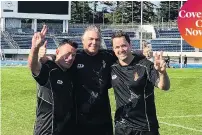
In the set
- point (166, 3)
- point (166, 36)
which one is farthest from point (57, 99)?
point (166, 3)

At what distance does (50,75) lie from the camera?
15.2 feet

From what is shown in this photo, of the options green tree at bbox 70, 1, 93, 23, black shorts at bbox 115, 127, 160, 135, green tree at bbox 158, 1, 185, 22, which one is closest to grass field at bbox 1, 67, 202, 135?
black shorts at bbox 115, 127, 160, 135

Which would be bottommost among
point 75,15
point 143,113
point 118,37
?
point 143,113

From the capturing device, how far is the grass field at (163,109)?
374 inches

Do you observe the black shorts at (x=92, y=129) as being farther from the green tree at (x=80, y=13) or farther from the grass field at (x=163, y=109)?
the green tree at (x=80, y=13)

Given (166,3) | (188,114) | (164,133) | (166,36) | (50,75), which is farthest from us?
(166,3)

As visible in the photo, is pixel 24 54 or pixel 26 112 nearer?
pixel 26 112

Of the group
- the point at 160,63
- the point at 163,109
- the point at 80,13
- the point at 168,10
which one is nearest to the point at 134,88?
the point at 160,63

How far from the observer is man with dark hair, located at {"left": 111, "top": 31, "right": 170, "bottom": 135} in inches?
184

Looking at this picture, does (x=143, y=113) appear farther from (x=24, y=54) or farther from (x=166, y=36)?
(x=166, y=36)

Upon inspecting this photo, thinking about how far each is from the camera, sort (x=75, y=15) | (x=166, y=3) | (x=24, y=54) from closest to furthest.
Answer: (x=24, y=54) < (x=166, y=3) < (x=75, y=15)

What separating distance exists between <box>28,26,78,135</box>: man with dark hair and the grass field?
14.3 ft

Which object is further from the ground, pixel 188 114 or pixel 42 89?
pixel 42 89

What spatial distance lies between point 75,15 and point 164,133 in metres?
68.6
